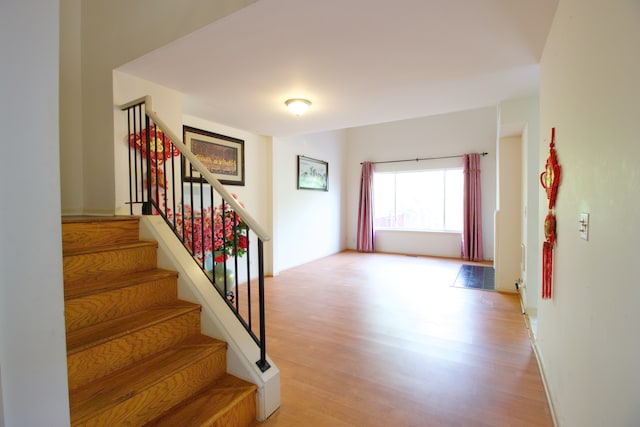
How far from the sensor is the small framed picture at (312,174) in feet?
17.7

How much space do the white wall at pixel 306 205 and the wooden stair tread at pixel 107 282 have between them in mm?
2869

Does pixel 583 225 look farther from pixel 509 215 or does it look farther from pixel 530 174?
pixel 509 215

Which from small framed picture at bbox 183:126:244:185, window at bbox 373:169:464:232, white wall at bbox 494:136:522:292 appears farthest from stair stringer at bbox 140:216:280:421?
window at bbox 373:169:464:232

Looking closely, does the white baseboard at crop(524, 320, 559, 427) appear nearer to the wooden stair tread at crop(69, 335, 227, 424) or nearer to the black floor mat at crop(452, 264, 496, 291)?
the black floor mat at crop(452, 264, 496, 291)

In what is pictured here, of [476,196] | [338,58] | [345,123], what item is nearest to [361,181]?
[476,196]

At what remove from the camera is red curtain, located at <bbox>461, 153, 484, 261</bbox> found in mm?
5578

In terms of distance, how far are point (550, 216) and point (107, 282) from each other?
2493mm

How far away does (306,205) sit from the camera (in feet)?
18.3

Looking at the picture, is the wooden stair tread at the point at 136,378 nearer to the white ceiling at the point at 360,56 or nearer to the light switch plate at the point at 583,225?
the light switch plate at the point at 583,225

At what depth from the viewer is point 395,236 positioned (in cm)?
660

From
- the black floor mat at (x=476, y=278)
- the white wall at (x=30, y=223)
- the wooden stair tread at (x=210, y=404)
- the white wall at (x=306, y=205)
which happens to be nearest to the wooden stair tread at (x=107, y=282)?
the wooden stair tread at (x=210, y=404)

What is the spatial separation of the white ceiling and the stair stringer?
1318mm

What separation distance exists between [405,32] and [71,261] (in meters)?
2.33

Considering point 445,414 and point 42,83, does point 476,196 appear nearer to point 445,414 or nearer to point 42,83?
point 445,414
